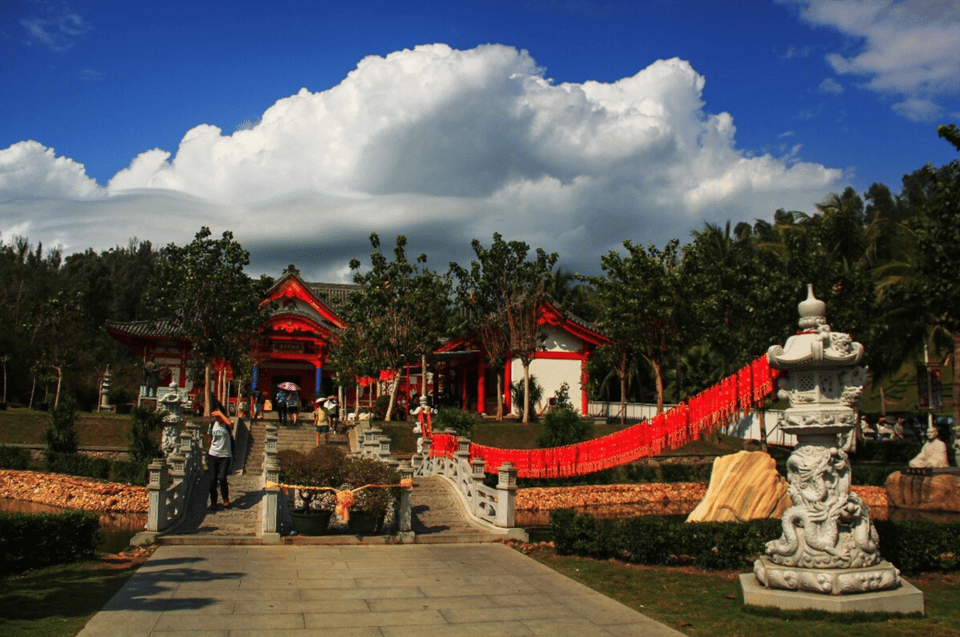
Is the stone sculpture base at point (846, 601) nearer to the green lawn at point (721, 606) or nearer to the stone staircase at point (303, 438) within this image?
the green lawn at point (721, 606)

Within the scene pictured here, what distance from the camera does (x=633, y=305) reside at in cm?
2677

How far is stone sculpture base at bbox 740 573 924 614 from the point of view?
23.0 ft

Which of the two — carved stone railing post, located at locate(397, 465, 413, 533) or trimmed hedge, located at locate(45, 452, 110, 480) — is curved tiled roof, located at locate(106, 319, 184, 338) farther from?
carved stone railing post, located at locate(397, 465, 413, 533)

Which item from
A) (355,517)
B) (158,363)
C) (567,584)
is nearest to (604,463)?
(355,517)

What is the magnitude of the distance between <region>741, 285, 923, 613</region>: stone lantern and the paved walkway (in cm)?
142

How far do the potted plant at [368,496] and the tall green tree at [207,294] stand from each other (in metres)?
17.4

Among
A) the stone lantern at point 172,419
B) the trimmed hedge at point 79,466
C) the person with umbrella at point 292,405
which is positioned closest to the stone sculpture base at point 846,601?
the stone lantern at point 172,419

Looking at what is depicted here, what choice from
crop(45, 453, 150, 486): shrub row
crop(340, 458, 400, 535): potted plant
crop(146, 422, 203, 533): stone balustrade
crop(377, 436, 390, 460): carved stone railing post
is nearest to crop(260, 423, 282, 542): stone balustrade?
crop(340, 458, 400, 535): potted plant

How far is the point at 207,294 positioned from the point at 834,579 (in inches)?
995

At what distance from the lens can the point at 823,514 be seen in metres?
7.38

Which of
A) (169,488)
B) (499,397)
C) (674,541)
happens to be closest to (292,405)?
(499,397)

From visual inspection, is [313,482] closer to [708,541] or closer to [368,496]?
[368,496]

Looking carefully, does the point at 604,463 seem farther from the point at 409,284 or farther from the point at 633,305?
the point at 409,284

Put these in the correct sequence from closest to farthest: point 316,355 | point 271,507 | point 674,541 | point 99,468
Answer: point 674,541
point 271,507
point 99,468
point 316,355
